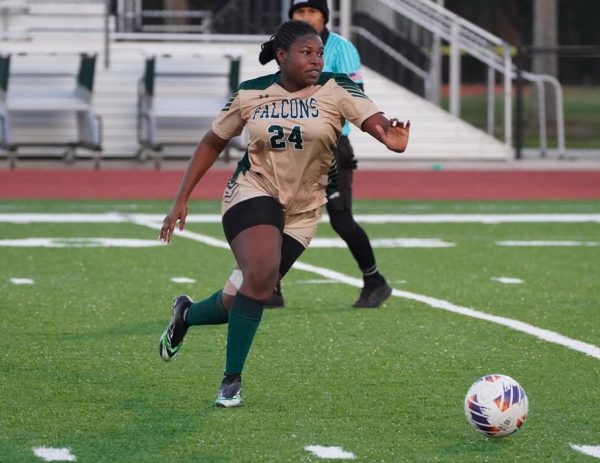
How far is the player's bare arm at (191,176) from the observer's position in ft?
21.7

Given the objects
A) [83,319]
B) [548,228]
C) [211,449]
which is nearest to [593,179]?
[548,228]

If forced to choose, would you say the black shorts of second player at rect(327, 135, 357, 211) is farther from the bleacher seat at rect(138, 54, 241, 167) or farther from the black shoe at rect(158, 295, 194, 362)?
the bleacher seat at rect(138, 54, 241, 167)

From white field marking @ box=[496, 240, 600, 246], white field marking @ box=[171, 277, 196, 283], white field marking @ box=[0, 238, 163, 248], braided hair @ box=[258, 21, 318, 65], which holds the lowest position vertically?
white field marking @ box=[496, 240, 600, 246]

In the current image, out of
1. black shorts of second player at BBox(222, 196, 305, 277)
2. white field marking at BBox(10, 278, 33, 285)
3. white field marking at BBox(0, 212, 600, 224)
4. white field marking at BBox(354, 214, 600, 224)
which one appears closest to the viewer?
black shorts of second player at BBox(222, 196, 305, 277)

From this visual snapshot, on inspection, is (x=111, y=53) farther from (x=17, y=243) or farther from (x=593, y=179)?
(x=17, y=243)

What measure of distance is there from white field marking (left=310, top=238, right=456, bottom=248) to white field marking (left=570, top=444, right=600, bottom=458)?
23.6ft

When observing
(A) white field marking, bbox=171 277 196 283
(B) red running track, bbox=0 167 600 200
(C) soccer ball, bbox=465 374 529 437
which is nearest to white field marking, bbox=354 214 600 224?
(B) red running track, bbox=0 167 600 200

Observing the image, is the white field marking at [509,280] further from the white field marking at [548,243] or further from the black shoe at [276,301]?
the white field marking at [548,243]

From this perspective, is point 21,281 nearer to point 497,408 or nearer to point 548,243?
point 548,243

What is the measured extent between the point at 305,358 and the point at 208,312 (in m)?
0.96

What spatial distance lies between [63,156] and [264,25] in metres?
4.97

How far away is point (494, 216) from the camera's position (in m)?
15.7

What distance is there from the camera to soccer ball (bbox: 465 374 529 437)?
223 inches

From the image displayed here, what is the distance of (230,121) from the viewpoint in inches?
261
